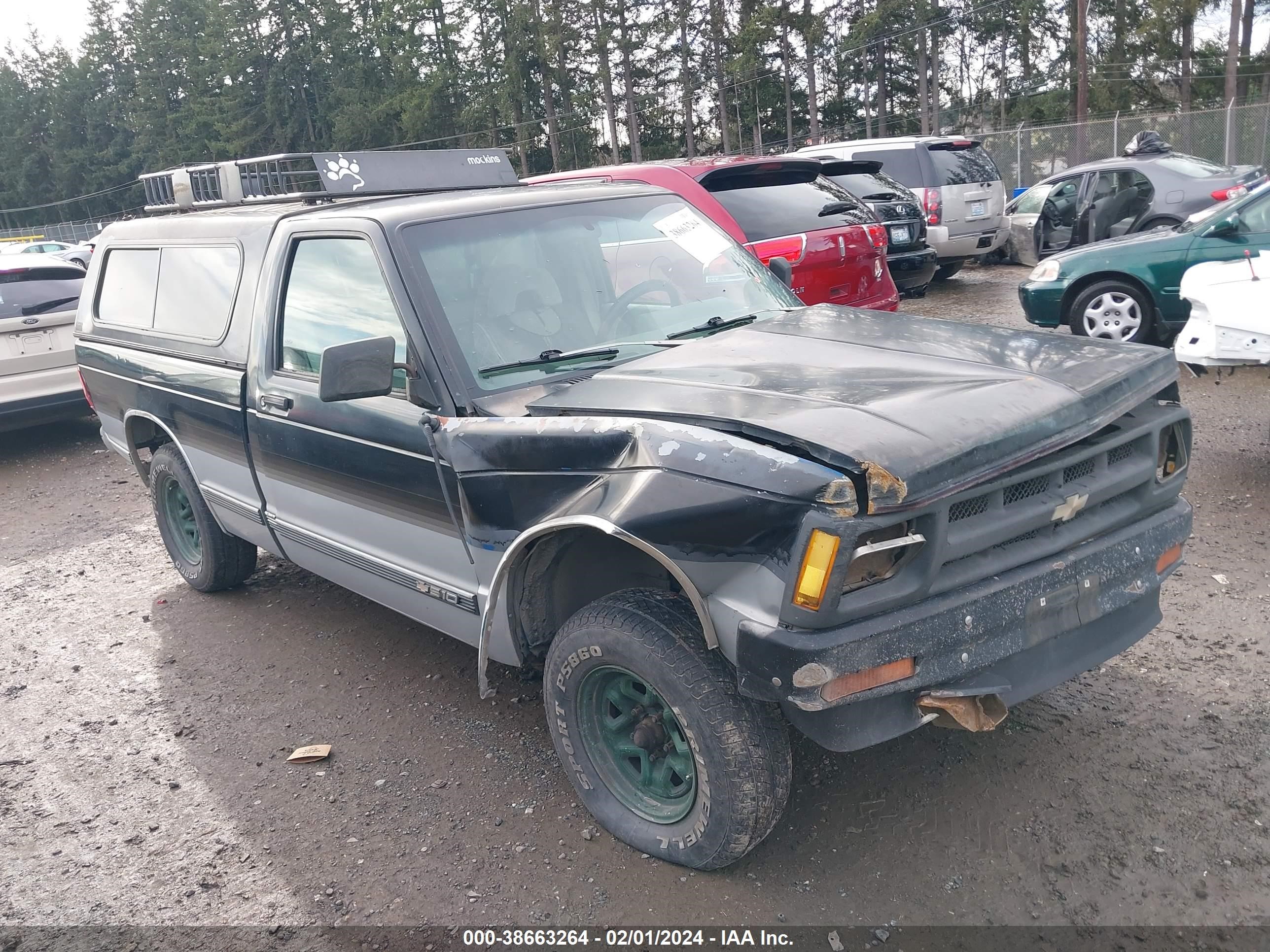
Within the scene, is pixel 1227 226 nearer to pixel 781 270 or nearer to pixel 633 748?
pixel 781 270

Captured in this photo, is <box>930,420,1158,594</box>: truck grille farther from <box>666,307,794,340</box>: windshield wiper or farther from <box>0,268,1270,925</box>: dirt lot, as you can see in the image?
<box>666,307,794,340</box>: windshield wiper

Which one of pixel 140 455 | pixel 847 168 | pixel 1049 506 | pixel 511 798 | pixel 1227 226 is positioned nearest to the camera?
pixel 1049 506

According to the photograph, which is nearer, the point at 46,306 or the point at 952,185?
the point at 46,306

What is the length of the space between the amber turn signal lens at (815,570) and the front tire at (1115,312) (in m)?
6.94

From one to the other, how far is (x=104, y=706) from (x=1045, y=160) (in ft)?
77.4

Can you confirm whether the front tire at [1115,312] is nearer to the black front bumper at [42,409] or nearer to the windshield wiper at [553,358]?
the windshield wiper at [553,358]

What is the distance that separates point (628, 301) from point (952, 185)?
411 inches

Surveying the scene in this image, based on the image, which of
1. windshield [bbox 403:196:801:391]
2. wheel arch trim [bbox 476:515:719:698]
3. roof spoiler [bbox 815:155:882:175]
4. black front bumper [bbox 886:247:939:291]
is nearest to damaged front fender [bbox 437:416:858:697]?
wheel arch trim [bbox 476:515:719:698]

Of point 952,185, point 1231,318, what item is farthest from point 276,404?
point 952,185

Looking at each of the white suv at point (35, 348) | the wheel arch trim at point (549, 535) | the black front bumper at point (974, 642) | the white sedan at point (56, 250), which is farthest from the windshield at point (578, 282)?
the white suv at point (35, 348)

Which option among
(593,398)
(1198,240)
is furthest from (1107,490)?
(1198,240)

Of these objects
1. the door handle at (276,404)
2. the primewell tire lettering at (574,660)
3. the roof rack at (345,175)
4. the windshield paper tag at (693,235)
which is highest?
the roof rack at (345,175)

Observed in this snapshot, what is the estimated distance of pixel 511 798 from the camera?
348cm

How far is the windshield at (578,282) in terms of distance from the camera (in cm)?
350
